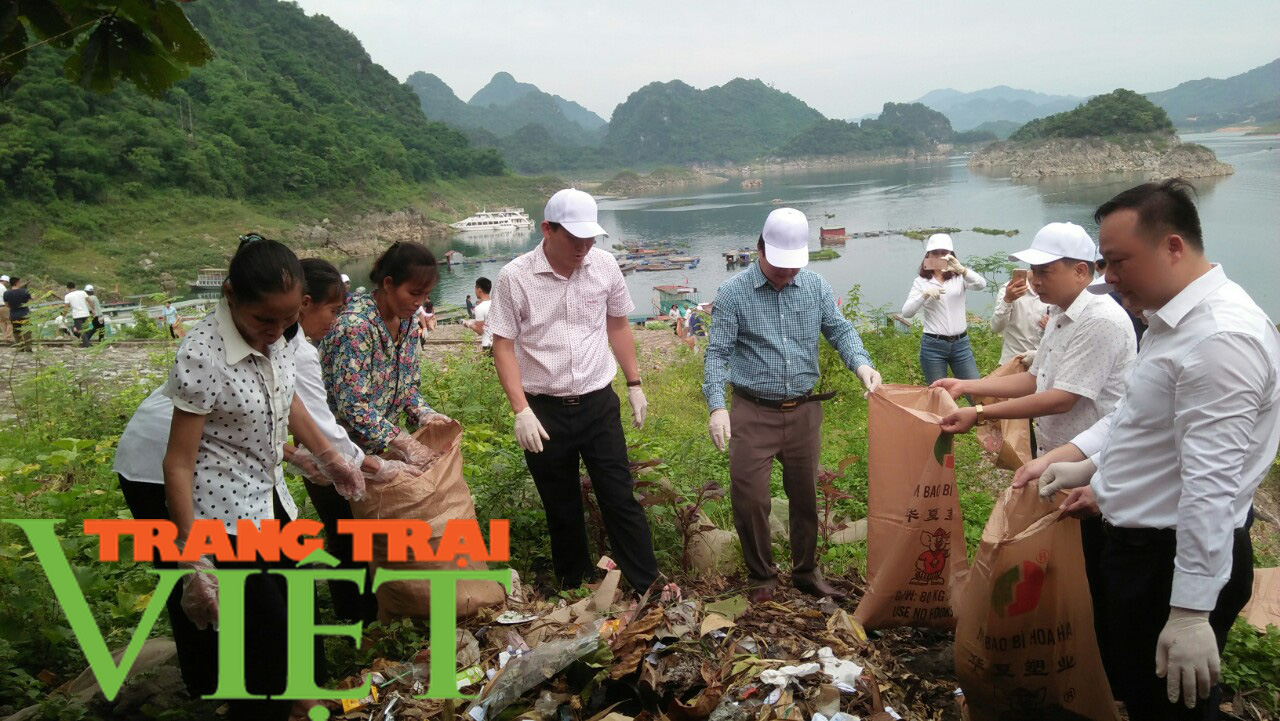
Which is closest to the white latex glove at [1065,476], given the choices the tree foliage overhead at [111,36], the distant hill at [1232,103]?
the tree foliage overhead at [111,36]

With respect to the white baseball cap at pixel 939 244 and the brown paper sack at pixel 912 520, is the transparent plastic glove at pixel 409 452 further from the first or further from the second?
the white baseball cap at pixel 939 244

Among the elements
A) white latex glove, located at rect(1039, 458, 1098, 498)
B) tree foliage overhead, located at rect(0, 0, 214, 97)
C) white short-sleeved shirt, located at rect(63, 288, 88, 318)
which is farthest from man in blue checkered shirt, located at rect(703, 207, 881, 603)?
white short-sleeved shirt, located at rect(63, 288, 88, 318)

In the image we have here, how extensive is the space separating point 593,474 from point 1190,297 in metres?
2.16

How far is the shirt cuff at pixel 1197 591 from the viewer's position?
5.37ft

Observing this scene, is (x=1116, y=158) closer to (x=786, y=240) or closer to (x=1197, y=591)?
(x=786, y=240)

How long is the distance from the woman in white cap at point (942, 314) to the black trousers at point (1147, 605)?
12.9ft

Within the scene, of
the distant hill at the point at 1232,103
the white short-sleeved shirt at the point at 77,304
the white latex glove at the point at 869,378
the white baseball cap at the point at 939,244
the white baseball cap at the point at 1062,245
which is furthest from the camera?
the distant hill at the point at 1232,103

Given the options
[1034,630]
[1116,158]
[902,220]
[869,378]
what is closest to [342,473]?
[869,378]

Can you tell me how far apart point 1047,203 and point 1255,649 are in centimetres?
5654

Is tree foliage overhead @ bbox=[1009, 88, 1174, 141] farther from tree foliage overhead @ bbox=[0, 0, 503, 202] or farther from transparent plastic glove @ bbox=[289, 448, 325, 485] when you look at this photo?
transparent plastic glove @ bbox=[289, 448, 325, 485]

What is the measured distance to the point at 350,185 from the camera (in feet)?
190

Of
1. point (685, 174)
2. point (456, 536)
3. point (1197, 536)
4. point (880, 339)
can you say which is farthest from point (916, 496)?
point (685, 174)

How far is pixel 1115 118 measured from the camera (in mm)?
65000

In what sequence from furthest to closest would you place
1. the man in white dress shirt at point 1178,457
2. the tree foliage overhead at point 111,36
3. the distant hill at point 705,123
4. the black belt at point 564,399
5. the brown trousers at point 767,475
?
1. the distant hill at point 705,123
2. the brown trousers at point 767,475
3. the black belt at point 564,399
4. the tree foliage overhead at point 111,36
5. the man in white dress shirt at point 1178,457
